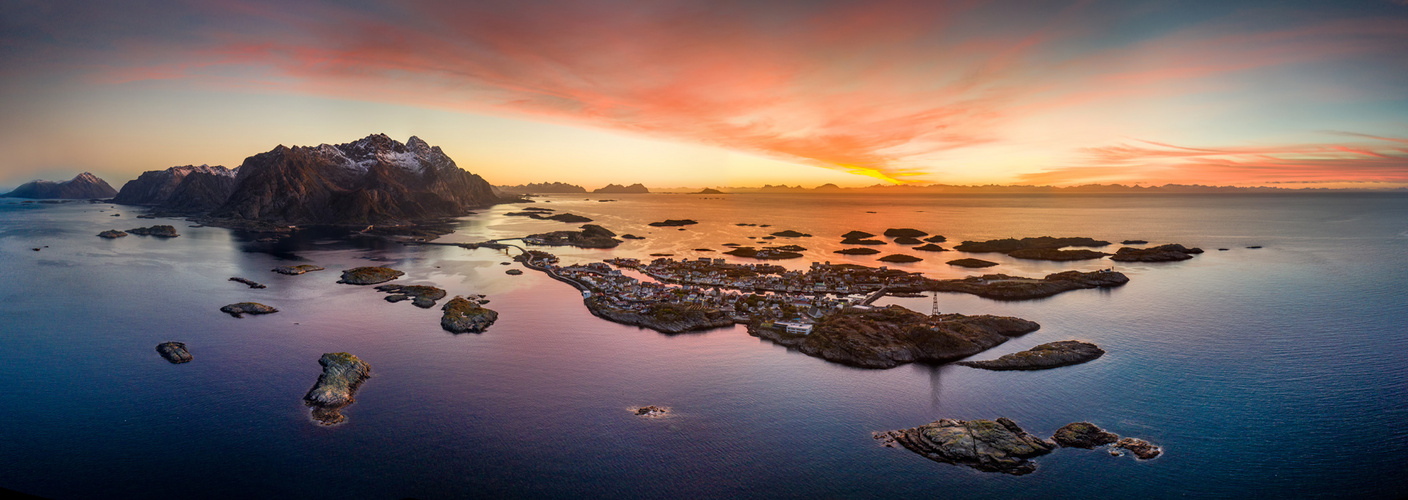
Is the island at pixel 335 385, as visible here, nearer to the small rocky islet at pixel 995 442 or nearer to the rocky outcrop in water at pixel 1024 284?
the small rocky islet at pixel 995 442

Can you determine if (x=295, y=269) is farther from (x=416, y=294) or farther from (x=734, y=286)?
(x=734, y=286)

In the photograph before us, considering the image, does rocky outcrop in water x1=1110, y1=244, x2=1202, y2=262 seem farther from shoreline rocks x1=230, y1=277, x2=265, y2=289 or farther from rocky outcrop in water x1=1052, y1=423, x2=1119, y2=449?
shoreline rocks x1=230, y1=277, x2=265, y2=289

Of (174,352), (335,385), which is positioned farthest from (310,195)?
(335,385)

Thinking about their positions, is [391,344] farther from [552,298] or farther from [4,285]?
[4,285]

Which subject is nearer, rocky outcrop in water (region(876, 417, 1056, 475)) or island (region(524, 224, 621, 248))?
rocky outcrop in water (region(876, 417, 1056, 475))

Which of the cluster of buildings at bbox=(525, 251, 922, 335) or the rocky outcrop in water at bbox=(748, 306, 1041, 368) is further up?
the cluster of buildings at bbox=(525, 251, 922, 335)

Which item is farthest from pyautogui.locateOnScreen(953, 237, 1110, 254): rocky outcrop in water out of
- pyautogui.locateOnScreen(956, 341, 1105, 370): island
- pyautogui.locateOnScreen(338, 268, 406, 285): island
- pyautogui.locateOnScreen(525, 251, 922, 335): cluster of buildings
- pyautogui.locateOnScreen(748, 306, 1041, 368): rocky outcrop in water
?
pyautogui.locateOnScreen(338, 268, 406, 285): island

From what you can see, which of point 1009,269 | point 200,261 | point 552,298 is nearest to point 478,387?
point 552,298

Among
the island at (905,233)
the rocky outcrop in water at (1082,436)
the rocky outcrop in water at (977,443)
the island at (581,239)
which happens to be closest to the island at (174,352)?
the rocky outcrop in water at (977,443)

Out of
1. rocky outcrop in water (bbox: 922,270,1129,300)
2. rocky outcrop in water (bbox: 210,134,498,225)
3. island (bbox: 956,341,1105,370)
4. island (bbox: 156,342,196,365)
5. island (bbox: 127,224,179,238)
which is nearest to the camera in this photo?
island (bbox: 956,341,1105,370)
